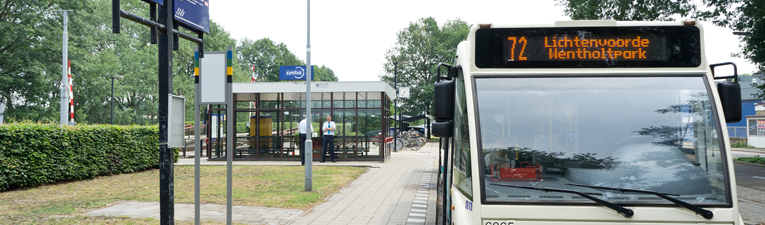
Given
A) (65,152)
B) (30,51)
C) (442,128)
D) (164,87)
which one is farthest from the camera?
(30,51)

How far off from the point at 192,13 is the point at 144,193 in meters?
6.14

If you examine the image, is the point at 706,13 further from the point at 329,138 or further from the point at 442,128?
the point at 442,128

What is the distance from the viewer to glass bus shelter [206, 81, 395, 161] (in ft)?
68.0

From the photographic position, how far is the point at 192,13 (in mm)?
5922

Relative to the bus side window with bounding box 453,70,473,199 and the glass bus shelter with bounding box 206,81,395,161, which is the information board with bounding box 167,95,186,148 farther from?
the glass bus shelter with bounding box 206,81,395,161

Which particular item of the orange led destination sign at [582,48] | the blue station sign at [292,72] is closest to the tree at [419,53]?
the blue station sign at [292,72]

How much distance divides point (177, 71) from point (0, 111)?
35.4 metres

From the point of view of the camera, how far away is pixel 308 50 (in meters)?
12.3

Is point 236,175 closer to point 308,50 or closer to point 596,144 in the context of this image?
point 308,50

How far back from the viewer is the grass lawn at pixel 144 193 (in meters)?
8.03

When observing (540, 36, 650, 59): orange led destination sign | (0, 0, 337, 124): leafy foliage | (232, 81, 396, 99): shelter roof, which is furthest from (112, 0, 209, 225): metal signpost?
(0, 0, 337, 124): leafy foliage

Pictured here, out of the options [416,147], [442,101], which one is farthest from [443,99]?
[416,147]

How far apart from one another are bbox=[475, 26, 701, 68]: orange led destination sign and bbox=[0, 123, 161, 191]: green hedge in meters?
10.7

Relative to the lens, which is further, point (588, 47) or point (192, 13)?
point (192, 13)
